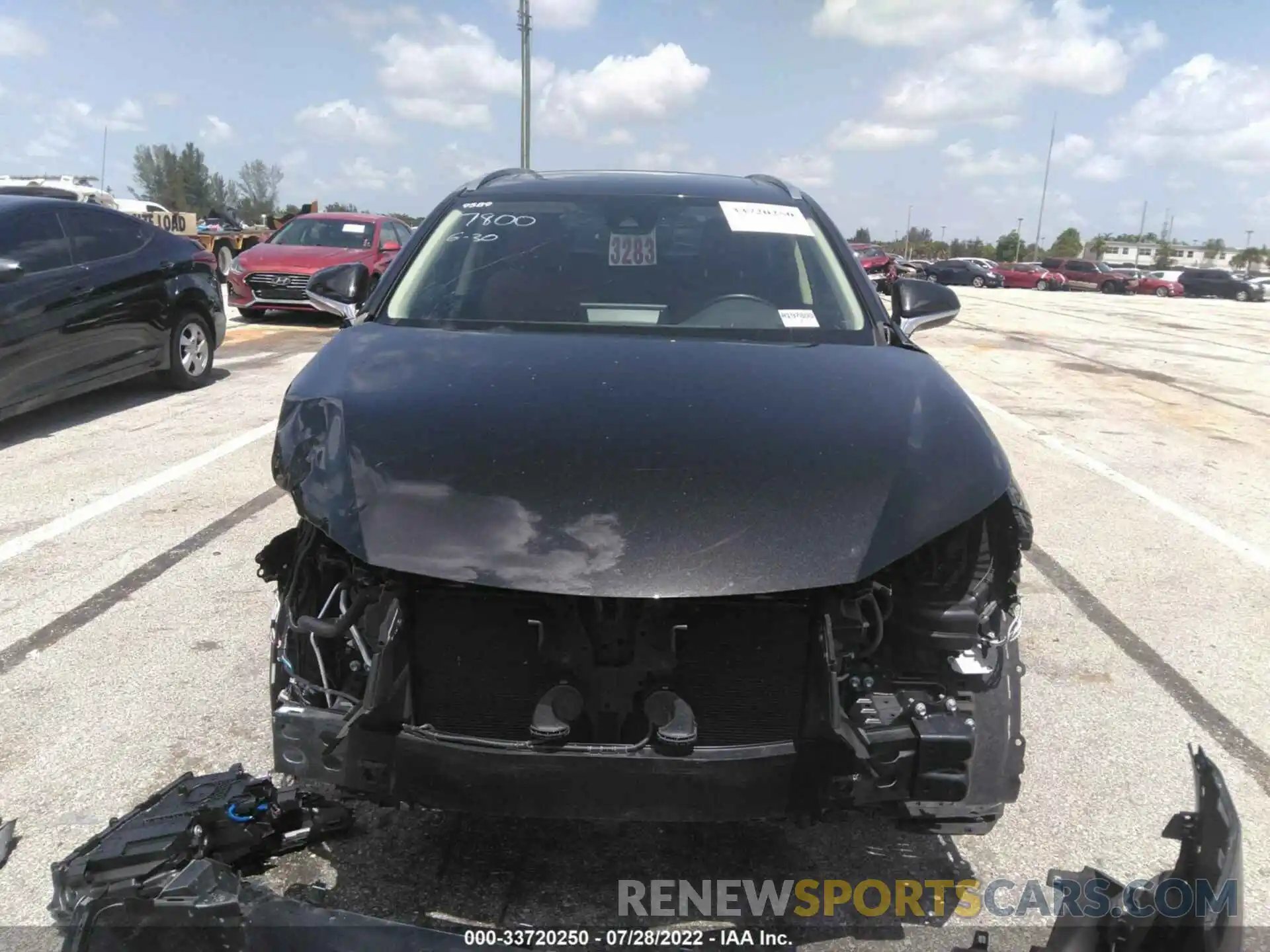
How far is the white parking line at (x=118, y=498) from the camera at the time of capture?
4.67 meters

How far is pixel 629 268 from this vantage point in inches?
130

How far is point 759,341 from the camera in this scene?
290 cm

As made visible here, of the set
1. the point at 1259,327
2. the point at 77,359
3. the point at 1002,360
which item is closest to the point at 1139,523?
the point at 77,359

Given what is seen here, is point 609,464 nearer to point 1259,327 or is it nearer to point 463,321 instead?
point 463,321

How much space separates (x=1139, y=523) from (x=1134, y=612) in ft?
4.97

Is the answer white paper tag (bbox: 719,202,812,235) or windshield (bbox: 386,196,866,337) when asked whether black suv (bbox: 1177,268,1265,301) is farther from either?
windshield (bbox: 386,196,866,337)

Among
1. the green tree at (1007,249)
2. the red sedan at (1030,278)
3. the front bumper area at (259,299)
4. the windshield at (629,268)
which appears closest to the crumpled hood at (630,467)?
the windshield at (629,268)

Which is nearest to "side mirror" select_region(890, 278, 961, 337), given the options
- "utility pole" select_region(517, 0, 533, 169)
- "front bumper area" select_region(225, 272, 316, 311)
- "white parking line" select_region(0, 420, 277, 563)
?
"white parking line" select_region(0, 420, 277, 563)

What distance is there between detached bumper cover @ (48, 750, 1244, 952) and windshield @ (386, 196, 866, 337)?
173 centimetres

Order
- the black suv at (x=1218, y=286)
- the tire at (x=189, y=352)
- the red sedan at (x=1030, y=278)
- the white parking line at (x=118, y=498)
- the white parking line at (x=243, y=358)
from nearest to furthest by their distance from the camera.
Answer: the white parking line at (x=118, y=498) < the tire at (x=189, y=352) < the white parking line at (x=243, y=358) < the black suv at (x=1218, y=286) < the red sedan at (x=1030, y=278)

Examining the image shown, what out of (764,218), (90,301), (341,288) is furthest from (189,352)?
(764,218)

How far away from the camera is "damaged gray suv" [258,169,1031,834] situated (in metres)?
1.90

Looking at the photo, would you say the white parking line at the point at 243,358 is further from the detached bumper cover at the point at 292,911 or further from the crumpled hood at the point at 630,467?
the detached bumper cover at the point at 292,911

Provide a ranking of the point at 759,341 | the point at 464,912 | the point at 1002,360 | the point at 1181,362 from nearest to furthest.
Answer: the point at 464,912, the point at 759,341, the point at 1002,360, the point at 1181,362
